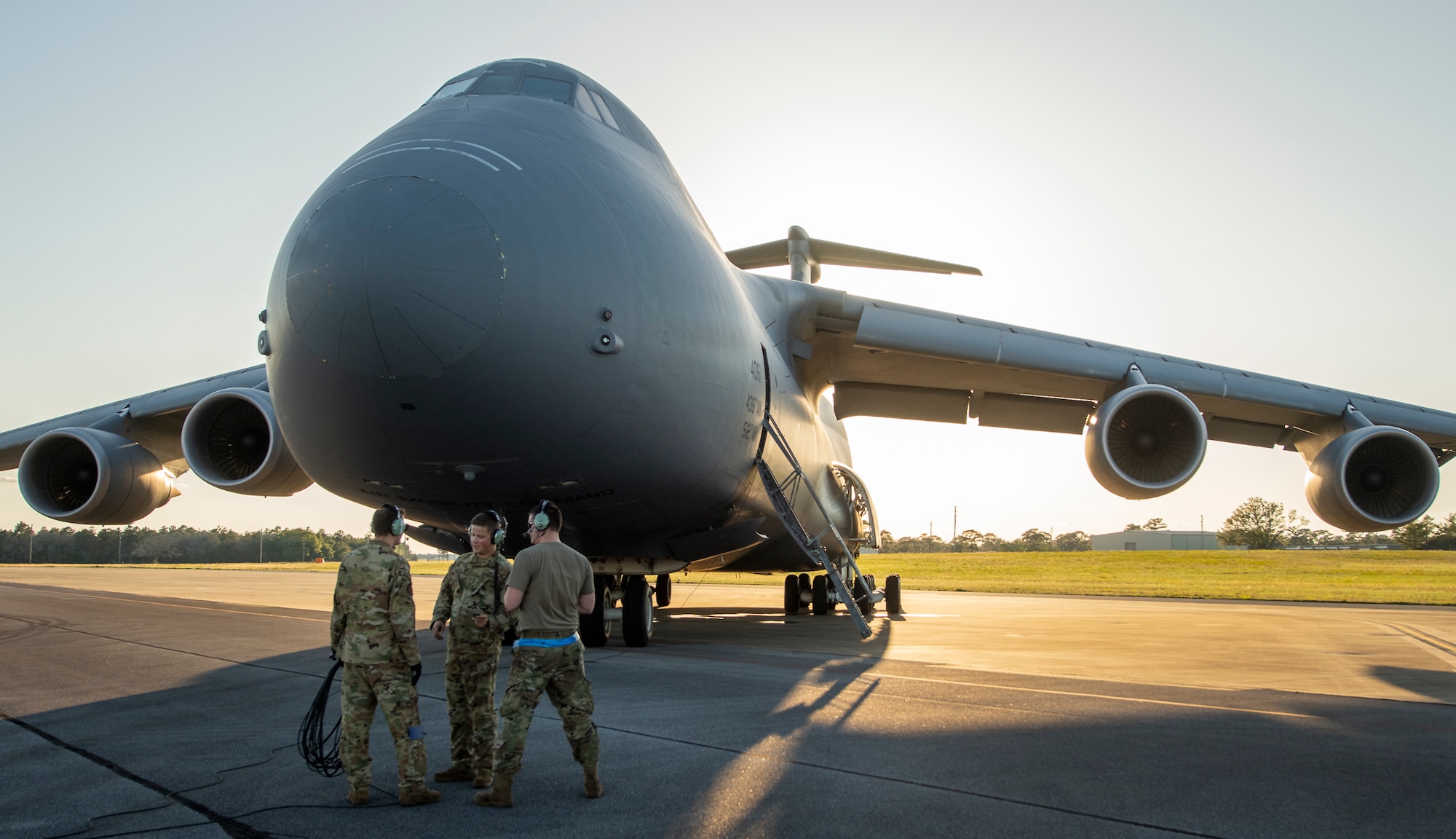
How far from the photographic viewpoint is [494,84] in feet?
25.5

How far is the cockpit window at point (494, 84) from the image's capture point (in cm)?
768

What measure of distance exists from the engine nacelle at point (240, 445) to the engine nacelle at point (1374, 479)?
36.4ft

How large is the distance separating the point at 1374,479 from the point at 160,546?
99.7 meters

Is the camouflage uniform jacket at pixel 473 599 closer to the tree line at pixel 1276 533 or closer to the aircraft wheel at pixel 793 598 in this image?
the aircraft wheel at pixel 793 598

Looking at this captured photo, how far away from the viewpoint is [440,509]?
23.0 ft

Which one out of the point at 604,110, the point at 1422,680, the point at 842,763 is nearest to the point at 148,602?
the point at 604,110

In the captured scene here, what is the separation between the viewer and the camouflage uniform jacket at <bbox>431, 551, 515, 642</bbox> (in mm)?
4148

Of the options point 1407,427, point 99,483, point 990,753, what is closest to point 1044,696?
point 990,753

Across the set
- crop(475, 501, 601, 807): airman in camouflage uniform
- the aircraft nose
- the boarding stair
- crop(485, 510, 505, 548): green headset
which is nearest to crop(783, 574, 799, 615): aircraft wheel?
the boarding stair

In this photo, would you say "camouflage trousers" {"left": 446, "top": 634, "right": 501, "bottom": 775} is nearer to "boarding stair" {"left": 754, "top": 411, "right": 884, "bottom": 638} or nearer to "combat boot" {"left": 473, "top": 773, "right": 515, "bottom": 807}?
"combat boot" {"left": 473, "top": 773, "right": 515, "bottom": 807}

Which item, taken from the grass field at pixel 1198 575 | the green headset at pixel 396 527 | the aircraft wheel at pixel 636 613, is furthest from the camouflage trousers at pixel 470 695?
the grass field at pixel 1198 575

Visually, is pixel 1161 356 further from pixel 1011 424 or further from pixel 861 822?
pixel 861 822

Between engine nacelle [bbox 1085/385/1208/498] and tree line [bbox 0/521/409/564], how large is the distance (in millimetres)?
83595

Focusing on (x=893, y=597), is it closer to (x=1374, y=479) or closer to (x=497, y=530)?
(x=1374, y=479)
